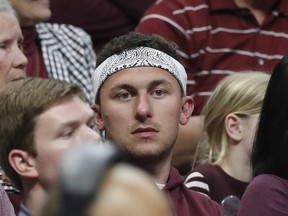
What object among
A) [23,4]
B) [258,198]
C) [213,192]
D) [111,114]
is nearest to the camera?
[258,198]

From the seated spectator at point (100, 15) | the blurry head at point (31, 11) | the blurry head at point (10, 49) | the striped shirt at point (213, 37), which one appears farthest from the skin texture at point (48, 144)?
the seated spectator at point (100, 15)

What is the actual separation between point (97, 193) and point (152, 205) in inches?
2.1

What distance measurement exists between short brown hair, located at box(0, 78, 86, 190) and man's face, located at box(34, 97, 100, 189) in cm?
2

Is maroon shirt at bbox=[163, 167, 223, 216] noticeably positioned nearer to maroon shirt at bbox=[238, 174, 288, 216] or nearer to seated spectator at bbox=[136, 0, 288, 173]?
maroon shirt at bbox=[238, 174, 288, 216]

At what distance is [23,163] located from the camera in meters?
2.17

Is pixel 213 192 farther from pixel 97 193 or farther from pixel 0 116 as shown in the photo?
pixel 97 193

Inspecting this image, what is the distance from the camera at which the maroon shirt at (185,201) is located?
2797 millimetres

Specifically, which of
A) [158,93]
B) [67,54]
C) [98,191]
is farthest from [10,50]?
[98,191]

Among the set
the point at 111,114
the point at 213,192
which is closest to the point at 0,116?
the point at 111,114

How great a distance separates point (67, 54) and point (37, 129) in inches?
76.1

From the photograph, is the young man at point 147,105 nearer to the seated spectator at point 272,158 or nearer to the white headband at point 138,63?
the white headband at point 138,63

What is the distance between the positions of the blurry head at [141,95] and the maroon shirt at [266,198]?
1.21ft

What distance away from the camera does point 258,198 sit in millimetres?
2500

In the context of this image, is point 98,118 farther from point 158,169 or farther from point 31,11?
point 31,11
